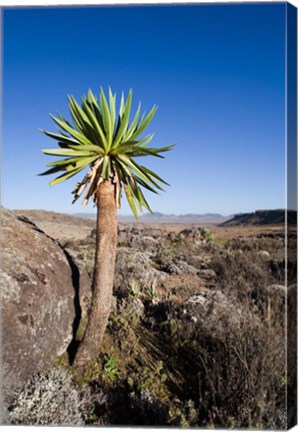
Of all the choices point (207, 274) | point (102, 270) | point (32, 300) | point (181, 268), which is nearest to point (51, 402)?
point (32, 300)

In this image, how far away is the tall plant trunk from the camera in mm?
3461

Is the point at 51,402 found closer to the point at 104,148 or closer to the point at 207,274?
the point at 104,148

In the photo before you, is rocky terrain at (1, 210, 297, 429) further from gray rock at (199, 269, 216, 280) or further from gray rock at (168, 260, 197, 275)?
gray rock at (199, 269, 216, 280)

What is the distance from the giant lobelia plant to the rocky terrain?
314 mm

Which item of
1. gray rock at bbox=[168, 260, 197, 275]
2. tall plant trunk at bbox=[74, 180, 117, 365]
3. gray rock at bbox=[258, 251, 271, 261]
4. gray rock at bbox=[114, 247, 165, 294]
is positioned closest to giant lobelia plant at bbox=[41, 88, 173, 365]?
tall plant trunk at bbox=[74, 180, 117, 365]

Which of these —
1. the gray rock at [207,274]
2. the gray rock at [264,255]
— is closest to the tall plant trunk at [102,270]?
the gray rock at [207,274]

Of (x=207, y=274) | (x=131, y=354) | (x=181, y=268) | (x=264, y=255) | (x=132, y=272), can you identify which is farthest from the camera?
(x=264, y=255)

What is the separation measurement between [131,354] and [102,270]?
1.00m

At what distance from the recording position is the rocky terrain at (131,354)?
10.5 feet

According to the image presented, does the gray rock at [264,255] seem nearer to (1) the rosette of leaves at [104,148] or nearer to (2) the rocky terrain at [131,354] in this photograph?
(2) the rocky terrain at [131,354]

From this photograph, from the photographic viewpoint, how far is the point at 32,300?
3.32m

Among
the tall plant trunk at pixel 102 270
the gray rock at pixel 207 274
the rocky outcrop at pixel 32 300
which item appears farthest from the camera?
the gray rock at pixel 207 274

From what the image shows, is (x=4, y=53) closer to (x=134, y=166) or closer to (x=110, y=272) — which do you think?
(x=134, y=166)

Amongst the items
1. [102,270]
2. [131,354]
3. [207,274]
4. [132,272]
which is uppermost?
[102,270]
